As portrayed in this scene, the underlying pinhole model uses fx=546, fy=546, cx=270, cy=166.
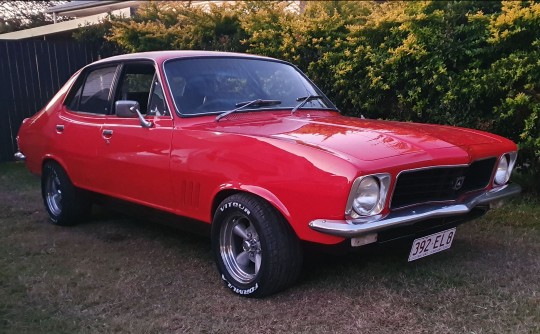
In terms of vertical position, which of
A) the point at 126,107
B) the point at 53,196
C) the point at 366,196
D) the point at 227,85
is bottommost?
the point at 53,196

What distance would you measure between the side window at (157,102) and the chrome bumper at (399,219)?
5.70ft

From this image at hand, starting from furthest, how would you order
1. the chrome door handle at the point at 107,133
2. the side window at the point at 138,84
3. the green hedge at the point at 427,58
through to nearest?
the green hedge at the point at 427,58
the chrome door handle at the point at 107,133
the side window at the point at 138,84

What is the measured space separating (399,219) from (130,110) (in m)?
2.34

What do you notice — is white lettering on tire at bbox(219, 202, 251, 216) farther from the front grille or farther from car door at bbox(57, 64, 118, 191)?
car door at bbox(57, 64, 118, 191)

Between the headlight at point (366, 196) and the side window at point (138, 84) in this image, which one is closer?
the headlight at point (366, 196)

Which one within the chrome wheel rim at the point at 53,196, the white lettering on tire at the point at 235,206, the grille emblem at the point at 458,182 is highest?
the grille emblem at the point at 458,182

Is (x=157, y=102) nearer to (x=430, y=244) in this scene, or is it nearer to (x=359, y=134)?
(x=359, y=134)

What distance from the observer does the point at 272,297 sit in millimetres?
3598

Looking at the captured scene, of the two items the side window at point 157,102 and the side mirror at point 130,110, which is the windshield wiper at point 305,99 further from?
the side mirror at point 130,110

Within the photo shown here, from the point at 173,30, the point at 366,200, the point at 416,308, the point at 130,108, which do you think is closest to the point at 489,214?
the point at 416,308

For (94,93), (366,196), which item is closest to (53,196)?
(94,93)

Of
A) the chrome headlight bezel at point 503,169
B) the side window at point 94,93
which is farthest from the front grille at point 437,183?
the side window at point 94,93

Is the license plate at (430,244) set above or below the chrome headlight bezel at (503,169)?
below

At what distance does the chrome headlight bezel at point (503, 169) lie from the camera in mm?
4000
